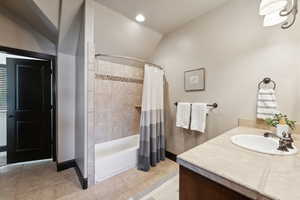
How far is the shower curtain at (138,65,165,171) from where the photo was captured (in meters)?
2.23

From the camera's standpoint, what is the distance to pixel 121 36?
2.32 meters

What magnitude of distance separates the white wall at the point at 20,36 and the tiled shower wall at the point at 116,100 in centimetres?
92

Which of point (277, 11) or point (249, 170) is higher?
point (277, 11)

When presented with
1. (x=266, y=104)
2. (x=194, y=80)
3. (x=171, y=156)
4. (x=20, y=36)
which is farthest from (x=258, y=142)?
(x=20, y=36)

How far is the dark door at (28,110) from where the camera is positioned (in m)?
2.40

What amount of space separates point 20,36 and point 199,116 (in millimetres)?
3103

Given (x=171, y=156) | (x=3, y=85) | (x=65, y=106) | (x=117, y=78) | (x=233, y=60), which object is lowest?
(x=171, y=156)

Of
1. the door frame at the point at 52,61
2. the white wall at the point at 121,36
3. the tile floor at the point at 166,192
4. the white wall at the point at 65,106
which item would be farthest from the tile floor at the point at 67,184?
the white wall at the point at 121,36

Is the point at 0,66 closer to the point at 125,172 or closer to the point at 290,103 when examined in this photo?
the point at 125,172

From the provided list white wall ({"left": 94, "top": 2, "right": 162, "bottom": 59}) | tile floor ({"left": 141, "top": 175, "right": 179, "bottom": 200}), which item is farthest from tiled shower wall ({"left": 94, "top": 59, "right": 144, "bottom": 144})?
tile floor ({"left": 141, "top": 175, "right": 179, "bottom": 200})

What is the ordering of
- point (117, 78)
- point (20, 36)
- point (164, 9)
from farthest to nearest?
point (117, 78) → point (20, 36) → point (164, 9)

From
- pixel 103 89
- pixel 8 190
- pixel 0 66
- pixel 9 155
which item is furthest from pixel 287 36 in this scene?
pixel 0 66

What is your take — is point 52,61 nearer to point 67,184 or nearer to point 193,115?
point 67,184

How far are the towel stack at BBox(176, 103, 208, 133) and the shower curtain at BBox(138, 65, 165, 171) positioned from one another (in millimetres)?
389
